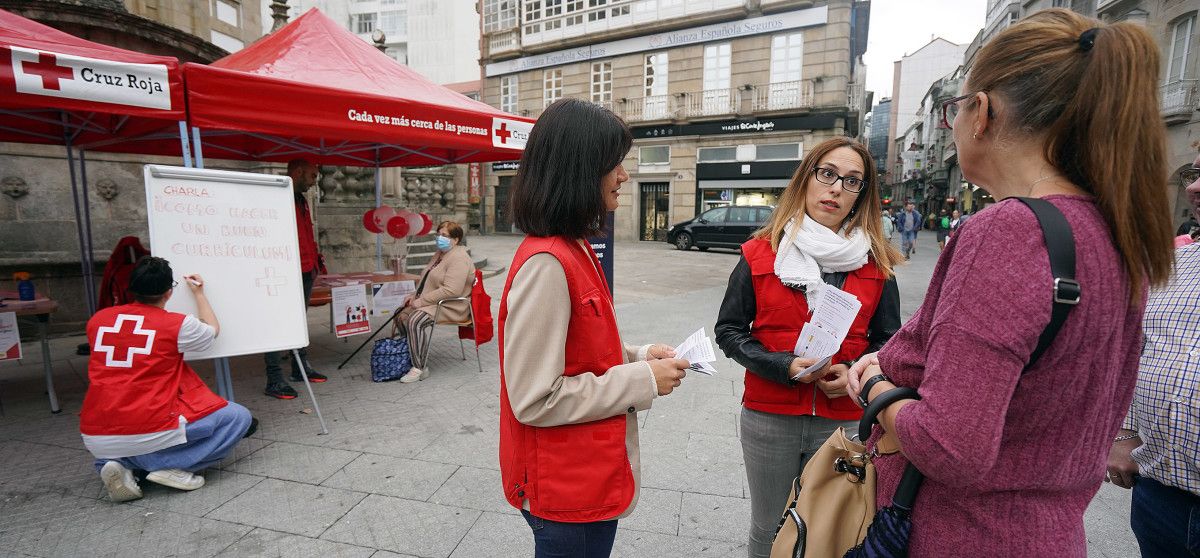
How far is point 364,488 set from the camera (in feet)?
10.7

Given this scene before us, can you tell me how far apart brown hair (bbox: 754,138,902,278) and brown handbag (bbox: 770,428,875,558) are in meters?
1.02

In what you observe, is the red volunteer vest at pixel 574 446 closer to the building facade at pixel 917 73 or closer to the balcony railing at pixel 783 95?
the balcony railing at pixel 783 95

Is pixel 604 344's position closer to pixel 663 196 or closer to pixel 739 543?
pixel 739 543

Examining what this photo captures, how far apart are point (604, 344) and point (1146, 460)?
1.62 meters

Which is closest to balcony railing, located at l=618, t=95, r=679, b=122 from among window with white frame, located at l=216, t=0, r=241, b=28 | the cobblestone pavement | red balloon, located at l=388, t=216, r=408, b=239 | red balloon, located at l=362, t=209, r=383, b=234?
window with white frame, located at l=216, t=0, r=241, b=28

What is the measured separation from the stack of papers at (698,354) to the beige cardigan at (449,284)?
13.6ft

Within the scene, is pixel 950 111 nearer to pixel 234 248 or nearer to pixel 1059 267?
pixel 1059 267

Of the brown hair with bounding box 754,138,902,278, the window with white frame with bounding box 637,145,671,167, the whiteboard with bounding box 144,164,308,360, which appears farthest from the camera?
the window with white frame with bounding box 637,145,671,167

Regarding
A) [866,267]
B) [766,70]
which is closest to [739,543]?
[866,267]

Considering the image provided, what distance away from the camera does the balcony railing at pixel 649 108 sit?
81.4 feet

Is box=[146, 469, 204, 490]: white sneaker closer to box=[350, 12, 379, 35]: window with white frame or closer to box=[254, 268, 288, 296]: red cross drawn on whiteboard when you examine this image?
box=[254, 268, 288, 296]: red cross drawn on whiteboard

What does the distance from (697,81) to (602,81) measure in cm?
472

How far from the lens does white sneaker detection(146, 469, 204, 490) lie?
3.15 meters

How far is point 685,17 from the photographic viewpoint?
23500 mm
